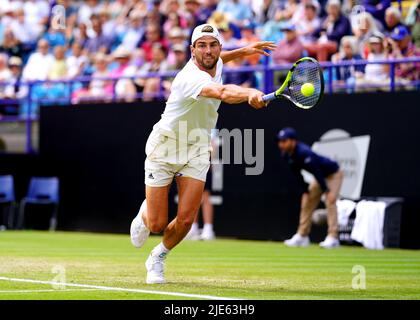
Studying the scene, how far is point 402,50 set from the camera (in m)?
18.3

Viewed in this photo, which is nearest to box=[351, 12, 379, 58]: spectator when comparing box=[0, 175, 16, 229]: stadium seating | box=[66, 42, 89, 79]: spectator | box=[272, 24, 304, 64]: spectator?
box=[272, 24, 304, 64]: spectator

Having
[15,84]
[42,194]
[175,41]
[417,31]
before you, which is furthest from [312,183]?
[15,84]

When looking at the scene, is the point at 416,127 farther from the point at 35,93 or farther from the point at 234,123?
the point at 35,93

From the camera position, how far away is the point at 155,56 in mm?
22266

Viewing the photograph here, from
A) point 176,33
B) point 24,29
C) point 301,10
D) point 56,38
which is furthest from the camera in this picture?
point 24,29

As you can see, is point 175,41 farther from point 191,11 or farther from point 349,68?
point 349,68

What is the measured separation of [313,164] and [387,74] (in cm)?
220

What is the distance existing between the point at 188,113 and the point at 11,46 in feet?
58.4

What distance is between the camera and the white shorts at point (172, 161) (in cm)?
1026

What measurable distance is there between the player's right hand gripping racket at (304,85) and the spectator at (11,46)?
726 inches

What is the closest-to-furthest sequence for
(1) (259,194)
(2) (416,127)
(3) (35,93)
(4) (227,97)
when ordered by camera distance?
(4) (227,97) < (2) (416,127) < (1) (259,194) < (3) (35,93)

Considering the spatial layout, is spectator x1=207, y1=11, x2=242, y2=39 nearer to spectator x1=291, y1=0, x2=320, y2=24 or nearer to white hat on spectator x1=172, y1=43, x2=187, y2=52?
white hat on spectator x1=172, y1=43, x2=187, y2=52

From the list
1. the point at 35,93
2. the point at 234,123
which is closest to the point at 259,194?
the point at 234,123

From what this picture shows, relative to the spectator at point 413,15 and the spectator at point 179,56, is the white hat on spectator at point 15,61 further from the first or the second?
the spectator at point 413,15
